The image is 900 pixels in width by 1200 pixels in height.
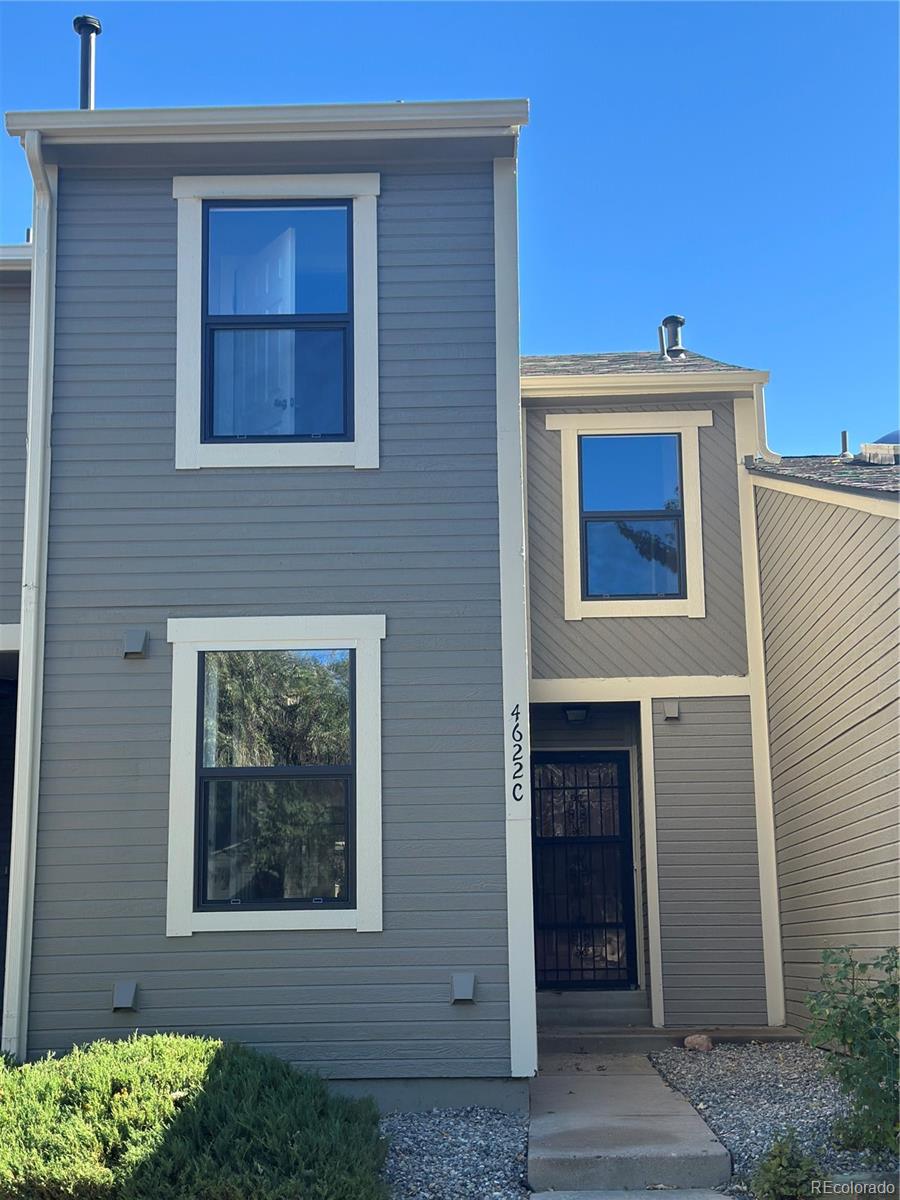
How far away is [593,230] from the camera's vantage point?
13344mm

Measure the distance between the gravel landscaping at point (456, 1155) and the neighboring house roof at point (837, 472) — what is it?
3693 millimetres

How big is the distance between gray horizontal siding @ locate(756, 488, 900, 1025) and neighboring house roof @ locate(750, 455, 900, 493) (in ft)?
0.55

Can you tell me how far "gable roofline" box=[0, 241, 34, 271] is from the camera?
7715 mm

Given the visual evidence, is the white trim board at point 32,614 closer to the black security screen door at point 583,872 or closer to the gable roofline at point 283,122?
the gable roofline at point 283,122

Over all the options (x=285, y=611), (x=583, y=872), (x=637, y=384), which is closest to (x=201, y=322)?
(x=285, y=611)

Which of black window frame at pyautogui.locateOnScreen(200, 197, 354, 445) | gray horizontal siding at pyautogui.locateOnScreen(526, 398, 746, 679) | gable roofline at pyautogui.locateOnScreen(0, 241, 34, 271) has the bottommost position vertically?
gray horizontal siding at pyautogui.locateOnScreen(526, 398, 746, 679)

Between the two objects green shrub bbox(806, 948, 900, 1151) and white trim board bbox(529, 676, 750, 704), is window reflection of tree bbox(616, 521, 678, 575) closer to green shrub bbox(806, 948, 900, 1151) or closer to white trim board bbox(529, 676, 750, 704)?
white trim board bbox(529, 676, 750, 704)

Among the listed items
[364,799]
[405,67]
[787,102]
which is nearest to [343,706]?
[364,799]

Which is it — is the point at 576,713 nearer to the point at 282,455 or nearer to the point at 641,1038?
the point at 641,1038

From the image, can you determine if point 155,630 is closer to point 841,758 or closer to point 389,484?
point 389,484

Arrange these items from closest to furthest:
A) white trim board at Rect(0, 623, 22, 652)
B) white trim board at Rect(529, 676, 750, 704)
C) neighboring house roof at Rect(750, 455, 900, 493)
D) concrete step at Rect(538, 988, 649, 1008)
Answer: neighboring house roof at Rect(750, 455, 900, 493)
white trim board at Rect(0, 623, 22, 652)
white trim board at Rect(529, 676, 750, 704)
concrete step at Rect(538, 988, 649, 1008)

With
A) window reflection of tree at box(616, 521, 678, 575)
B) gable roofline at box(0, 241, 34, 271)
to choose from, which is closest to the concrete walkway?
window reflection of tree at box(616, 521, 678, 575)

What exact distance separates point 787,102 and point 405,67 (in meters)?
3.31

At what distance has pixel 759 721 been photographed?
9.17 meters
